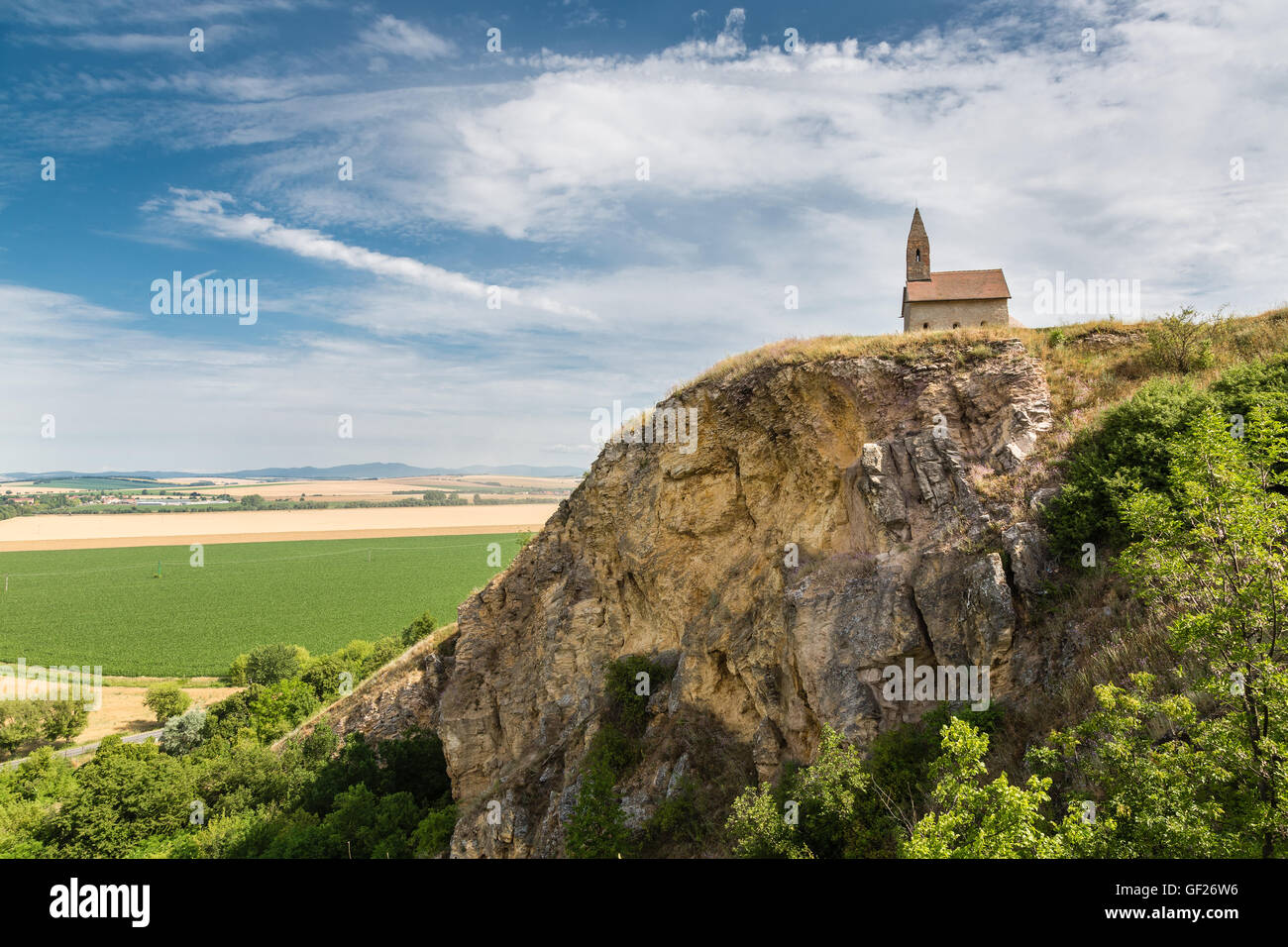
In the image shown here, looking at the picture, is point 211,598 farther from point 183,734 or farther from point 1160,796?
point 1160,796

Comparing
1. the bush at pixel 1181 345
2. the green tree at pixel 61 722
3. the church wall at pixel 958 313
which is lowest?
the green tree at pixel 61 722

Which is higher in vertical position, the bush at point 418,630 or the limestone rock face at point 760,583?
the limestone rock face at point 760,583

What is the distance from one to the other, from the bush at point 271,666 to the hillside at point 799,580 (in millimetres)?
32647

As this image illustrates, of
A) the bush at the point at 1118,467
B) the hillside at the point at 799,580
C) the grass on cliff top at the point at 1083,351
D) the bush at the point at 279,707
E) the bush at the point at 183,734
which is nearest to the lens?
the bush at the point at 1118,467

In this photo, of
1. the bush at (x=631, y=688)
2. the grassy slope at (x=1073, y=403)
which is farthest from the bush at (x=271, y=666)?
the grassy slope at (x=1073, y=403)

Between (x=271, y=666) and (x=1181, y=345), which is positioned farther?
(x=271, y=666)

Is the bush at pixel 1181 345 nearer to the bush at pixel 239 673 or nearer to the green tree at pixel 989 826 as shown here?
the green tree at pixel 989 826

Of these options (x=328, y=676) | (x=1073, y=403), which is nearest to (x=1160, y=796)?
(x=1073, y=403)

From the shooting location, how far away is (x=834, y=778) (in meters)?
12.4

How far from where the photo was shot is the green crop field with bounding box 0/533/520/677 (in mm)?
67312

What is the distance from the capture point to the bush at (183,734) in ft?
129

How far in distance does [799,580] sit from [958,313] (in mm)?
17347

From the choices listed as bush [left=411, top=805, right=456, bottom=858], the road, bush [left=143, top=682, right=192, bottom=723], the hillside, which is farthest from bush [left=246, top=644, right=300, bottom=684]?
bush [left=411, top=805, right=456, bottom=858]

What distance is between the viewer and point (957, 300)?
2836 cm
